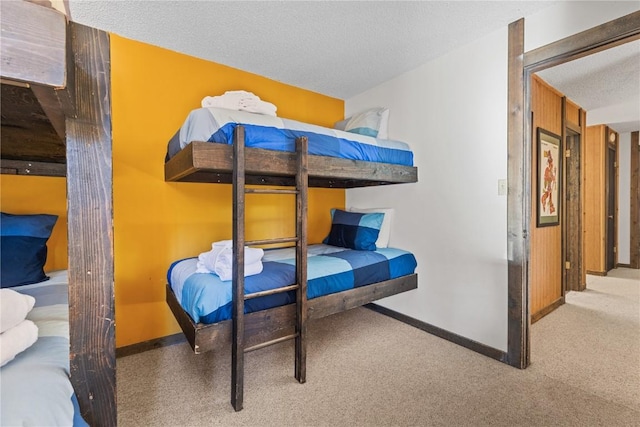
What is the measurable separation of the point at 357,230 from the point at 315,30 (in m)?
1.76

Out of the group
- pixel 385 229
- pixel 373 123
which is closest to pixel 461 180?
pixel 385 229

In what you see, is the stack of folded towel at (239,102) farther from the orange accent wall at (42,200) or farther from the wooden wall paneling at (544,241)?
the wooden wall paneling at (544,241)

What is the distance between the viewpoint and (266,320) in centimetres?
180

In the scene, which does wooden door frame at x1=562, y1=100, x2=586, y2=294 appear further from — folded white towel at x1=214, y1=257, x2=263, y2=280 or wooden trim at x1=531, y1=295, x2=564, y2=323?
folded white towel at x1=214, y1=257, x2=263, y2=280

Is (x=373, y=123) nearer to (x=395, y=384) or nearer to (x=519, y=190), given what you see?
(x=519, y=190)

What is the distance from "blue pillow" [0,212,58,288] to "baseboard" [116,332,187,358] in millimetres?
902

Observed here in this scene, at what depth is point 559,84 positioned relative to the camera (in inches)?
127

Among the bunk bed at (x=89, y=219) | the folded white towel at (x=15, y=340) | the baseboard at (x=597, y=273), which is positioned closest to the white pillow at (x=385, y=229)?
the bunk bed at (x=89, y=219)

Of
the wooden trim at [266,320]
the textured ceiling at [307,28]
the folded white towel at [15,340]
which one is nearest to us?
the folded white towel at [15,340]

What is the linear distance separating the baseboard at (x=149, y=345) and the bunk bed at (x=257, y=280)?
58cm

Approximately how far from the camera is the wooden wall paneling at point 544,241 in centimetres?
296

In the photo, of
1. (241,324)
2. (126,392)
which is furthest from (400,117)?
(126,392)

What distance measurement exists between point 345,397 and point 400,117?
261 centimetres

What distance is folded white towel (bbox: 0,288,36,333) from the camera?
2.02 ft
